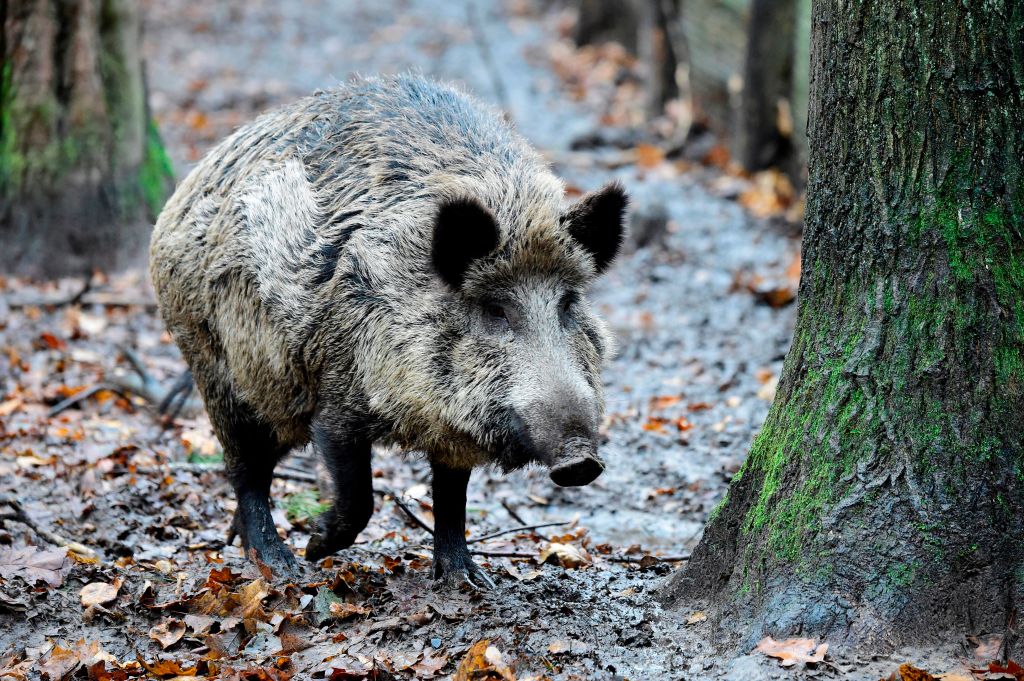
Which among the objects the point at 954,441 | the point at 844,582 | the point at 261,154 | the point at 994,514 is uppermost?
the point at 261,154

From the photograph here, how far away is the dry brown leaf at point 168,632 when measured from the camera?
4.45 meters

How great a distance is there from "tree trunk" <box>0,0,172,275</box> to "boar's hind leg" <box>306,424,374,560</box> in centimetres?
584

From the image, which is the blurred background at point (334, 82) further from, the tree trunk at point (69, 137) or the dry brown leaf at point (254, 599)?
the dry brown leaf at point (254, 599)

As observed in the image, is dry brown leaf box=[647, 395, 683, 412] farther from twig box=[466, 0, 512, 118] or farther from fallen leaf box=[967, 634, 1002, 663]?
twig box=[466, 0, 512, 118]

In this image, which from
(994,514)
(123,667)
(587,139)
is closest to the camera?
(994,514)

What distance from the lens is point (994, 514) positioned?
386cm

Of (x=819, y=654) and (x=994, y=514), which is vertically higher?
(x=994, y=514)

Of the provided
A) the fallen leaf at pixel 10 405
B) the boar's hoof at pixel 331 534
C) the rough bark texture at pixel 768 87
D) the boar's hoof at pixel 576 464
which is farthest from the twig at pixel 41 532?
A: the rough bark texture at pixel 768 87

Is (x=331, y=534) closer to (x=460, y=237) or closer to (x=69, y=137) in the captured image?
(x=460, y=237)

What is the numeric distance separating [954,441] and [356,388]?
256cm

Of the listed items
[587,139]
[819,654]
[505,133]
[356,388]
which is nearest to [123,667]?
[356,388]

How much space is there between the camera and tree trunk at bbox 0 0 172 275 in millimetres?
10008

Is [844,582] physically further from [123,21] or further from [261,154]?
[123,21]

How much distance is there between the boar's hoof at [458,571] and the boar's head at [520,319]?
66 centimetres
